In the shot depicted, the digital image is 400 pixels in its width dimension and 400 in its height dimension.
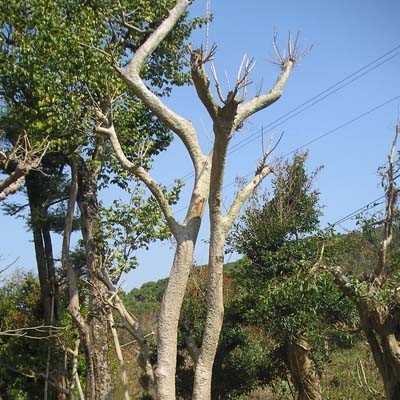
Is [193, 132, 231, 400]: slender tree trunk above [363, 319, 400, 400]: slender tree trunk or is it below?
above

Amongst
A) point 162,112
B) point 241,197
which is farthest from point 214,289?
point 162,112

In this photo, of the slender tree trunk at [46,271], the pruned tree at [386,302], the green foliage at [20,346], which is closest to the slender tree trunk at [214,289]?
the pruned tree at [386,302]

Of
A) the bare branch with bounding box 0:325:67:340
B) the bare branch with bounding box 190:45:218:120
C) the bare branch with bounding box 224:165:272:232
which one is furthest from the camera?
the bare branch with bounding box 0:325:67:340

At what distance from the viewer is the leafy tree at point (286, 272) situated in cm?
933

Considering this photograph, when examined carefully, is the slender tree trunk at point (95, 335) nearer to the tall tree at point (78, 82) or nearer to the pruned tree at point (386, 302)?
the tall tree at point (78, 82)

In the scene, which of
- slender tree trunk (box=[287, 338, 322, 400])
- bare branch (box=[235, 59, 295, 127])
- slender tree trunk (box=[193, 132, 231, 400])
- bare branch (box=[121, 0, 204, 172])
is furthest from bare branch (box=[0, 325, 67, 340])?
bare branch (box=[235, 59, 295, 127])

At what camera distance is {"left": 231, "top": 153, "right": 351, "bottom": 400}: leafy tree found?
9328 mm

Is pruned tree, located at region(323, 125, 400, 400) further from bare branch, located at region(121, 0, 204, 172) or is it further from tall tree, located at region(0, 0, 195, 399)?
tall tree, located at region(0, 0, 195, 399)

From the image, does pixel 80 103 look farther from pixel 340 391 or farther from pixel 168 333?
pixel 340 391

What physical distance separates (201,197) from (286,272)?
5.26 m

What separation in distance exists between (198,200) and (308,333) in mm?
5326

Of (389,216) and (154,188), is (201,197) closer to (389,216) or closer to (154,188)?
(154,188)

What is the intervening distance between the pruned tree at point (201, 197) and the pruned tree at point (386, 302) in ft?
4.86

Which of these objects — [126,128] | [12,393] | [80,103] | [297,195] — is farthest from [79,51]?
[12,393]
